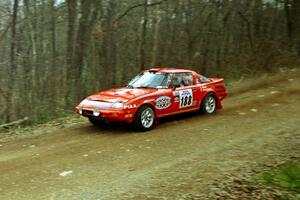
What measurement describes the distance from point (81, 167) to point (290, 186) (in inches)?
142

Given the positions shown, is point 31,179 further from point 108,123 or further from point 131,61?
point 131,61

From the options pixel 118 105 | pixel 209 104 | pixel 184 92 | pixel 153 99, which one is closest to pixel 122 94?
pixel 118 105

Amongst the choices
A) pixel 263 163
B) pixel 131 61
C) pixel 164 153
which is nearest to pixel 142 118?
pixel 164 153

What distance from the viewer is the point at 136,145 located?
30.8ft

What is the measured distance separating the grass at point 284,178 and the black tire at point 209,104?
5298mm

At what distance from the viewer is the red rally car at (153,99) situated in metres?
10.5

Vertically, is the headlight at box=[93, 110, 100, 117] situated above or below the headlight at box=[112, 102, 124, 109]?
below

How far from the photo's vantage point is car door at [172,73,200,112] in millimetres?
11688

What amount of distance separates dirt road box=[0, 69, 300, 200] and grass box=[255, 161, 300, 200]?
417mm

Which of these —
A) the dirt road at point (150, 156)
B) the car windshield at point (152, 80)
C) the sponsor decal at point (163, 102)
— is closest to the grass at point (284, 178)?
the dirt road at point (150, 156)

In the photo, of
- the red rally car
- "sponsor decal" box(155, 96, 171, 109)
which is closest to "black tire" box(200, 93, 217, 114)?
the red rally car

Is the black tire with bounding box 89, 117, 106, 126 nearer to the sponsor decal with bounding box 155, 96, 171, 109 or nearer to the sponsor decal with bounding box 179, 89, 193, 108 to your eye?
the sponsor decal with bounding box 155, 96, 171, 109

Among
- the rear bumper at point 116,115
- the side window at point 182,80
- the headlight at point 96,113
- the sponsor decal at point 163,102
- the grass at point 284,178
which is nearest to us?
the grass at point 284,178

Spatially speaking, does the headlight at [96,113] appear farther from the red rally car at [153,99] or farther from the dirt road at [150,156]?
the dirt road at [150,156]
